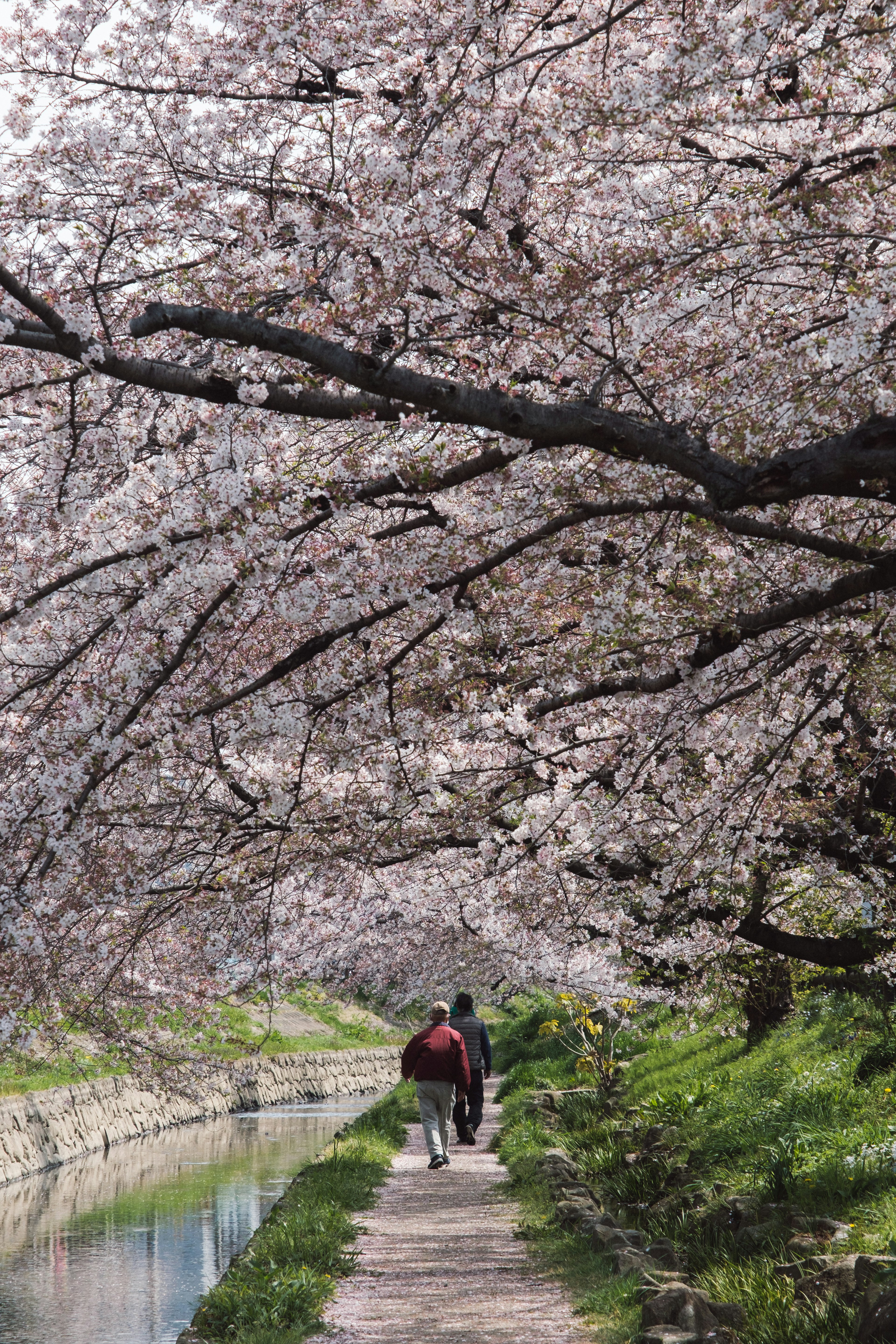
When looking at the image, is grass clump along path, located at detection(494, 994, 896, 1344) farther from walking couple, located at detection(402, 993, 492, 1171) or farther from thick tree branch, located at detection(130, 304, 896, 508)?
thick tree branch, located at detection(130, 304, 896, 508)

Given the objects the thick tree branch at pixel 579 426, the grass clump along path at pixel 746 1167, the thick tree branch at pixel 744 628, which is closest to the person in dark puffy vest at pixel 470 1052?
the grass clump along path at pixel 746 1167

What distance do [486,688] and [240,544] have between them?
8.68 feet

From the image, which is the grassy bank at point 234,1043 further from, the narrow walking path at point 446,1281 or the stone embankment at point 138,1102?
the narrow walking path at point 446,1281

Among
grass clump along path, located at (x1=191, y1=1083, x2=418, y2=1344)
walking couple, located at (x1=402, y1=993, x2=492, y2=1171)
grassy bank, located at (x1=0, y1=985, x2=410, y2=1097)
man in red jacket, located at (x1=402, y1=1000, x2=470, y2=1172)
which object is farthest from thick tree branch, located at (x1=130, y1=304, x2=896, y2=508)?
man in red jacket, located at (x1=402, y1=1000, x2=470, y2=1172)

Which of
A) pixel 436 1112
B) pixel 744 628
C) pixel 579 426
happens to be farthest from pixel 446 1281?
pixel 579 426

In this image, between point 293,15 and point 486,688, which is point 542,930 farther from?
point 293,15

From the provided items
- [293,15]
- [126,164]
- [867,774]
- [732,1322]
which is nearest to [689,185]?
[293,15]

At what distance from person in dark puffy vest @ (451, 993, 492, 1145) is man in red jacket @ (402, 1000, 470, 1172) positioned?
128 centimetres

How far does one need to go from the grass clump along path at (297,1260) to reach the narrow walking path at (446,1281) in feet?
0.49

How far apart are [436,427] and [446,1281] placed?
232 inches

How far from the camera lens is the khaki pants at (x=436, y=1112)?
11719 mm

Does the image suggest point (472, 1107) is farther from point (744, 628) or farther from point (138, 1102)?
point (138, 1102)

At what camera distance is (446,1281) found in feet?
27.3

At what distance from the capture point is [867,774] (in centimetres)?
762
